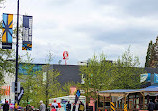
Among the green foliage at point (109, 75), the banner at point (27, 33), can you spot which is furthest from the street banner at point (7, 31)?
the green foliage at point (109, 75)

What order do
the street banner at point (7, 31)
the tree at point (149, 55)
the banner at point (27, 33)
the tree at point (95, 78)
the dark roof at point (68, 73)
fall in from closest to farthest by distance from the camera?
the street banner at point (7, 31) → the banner at point (27, 33) → the tree at point (95, 78) → the dark roof at point (68, 73) → the tree at point (149, 55)

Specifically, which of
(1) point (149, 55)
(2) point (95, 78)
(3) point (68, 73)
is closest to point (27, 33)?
(2) point (95, 78)

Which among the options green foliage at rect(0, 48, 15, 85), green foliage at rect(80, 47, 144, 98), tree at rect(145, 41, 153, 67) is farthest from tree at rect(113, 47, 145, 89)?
tree at rect(145, 41, 153, 67)

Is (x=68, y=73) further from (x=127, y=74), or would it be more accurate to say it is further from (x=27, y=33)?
(x=27, y=33)

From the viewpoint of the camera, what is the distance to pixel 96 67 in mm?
45000

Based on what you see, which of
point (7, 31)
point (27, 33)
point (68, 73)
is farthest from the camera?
point (68, 73)

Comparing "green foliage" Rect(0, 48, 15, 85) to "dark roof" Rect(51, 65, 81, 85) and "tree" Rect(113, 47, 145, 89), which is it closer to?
"tree" Rect(113, 47, 145, 89)

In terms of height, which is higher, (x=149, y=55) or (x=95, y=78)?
(x=149, y=55)

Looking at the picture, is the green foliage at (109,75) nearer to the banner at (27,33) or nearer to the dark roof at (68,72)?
the banner at (27,33)

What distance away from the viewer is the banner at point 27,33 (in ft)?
72.7

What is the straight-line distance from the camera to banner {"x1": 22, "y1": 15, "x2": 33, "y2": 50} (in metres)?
22.2

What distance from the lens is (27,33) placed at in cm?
2236

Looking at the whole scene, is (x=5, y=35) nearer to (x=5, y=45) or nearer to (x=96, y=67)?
(x=5, y=45)

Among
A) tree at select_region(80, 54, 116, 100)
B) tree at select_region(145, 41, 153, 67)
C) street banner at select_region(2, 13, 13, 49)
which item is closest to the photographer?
street banner at select_region(2, 13, 13, 49)
